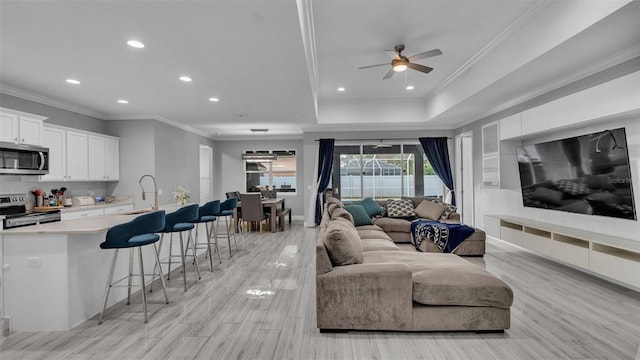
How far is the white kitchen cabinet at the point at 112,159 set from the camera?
19.0ft

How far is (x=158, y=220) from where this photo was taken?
2887 millimetres

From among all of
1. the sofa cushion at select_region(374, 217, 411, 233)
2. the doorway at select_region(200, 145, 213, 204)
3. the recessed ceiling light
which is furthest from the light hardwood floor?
the doorway at select_region(200, 145, 213, 204)

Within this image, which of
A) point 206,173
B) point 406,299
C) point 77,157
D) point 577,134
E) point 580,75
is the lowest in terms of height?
point 406,299

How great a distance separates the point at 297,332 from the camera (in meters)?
2.52

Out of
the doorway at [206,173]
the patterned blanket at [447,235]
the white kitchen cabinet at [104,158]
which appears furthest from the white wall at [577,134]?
the doorway at [206,173]

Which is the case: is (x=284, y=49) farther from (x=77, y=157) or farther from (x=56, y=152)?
(x=77, y=157)

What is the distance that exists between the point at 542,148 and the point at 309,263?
154 inches

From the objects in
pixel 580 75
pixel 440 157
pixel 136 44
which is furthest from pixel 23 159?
pixel 440 157

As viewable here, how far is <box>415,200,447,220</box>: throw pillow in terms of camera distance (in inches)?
221

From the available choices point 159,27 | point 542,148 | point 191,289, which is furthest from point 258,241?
point 542,148

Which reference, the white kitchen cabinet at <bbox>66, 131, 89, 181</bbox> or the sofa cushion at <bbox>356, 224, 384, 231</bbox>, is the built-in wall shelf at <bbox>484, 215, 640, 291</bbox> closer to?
the sofa cushion at <bbox>356, 224, 384, 231</bbox>

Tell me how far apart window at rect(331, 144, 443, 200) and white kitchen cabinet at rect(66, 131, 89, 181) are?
5425mm

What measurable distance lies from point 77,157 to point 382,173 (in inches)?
260

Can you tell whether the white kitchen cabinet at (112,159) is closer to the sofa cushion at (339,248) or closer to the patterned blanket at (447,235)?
the sofa cushion at (339,248)
